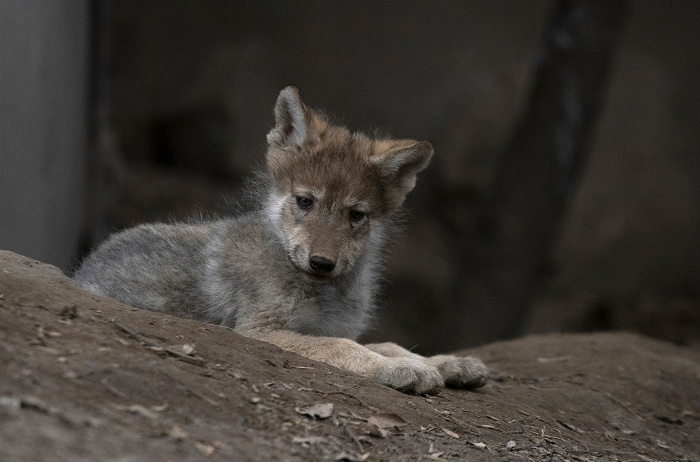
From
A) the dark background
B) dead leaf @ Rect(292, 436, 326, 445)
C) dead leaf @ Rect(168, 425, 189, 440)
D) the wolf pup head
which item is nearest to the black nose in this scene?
the wolf pup head

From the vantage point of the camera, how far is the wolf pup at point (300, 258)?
562cm

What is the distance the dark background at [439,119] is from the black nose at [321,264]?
6.59 metres

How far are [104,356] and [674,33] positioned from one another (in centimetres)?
1244

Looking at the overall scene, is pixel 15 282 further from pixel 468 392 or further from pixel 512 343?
pixel 512 343

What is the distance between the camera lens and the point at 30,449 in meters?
3.23

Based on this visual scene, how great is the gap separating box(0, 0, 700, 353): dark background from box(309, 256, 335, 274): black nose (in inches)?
259

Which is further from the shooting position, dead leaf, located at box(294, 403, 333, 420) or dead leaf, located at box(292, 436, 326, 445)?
dead leaf, located at box(294, 403, 333, 420)

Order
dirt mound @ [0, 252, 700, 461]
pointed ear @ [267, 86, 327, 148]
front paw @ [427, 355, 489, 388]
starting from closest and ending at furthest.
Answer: dirt mound @ [0, 252, 700, 461] < front paw @ [427, 355, 489, 388] < pointed ear @ [267, 86, 327, 148]

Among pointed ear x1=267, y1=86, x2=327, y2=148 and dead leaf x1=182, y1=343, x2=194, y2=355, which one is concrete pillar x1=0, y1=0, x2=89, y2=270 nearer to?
pointed ear x1=267, y1=86, x2=327, y2=148

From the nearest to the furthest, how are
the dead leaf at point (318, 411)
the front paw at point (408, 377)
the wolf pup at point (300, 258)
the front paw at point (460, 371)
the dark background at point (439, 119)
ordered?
the dead leaf at point (318, 411) < the front paw at point (408, 377) < the wolf pup at point (300, 258) < the front paw at point (460, 371) < the dark background at point (439, 119)

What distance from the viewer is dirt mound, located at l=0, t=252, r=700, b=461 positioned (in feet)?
11.8

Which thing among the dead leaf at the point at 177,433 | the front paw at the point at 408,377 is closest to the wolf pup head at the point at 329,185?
the front paw at the point at 408,377

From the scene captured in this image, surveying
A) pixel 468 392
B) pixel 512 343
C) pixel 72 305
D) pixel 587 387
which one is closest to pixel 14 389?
pixel 72 305

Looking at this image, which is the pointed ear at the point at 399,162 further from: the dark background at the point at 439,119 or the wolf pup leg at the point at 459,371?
the dark background at the point at 439,119
